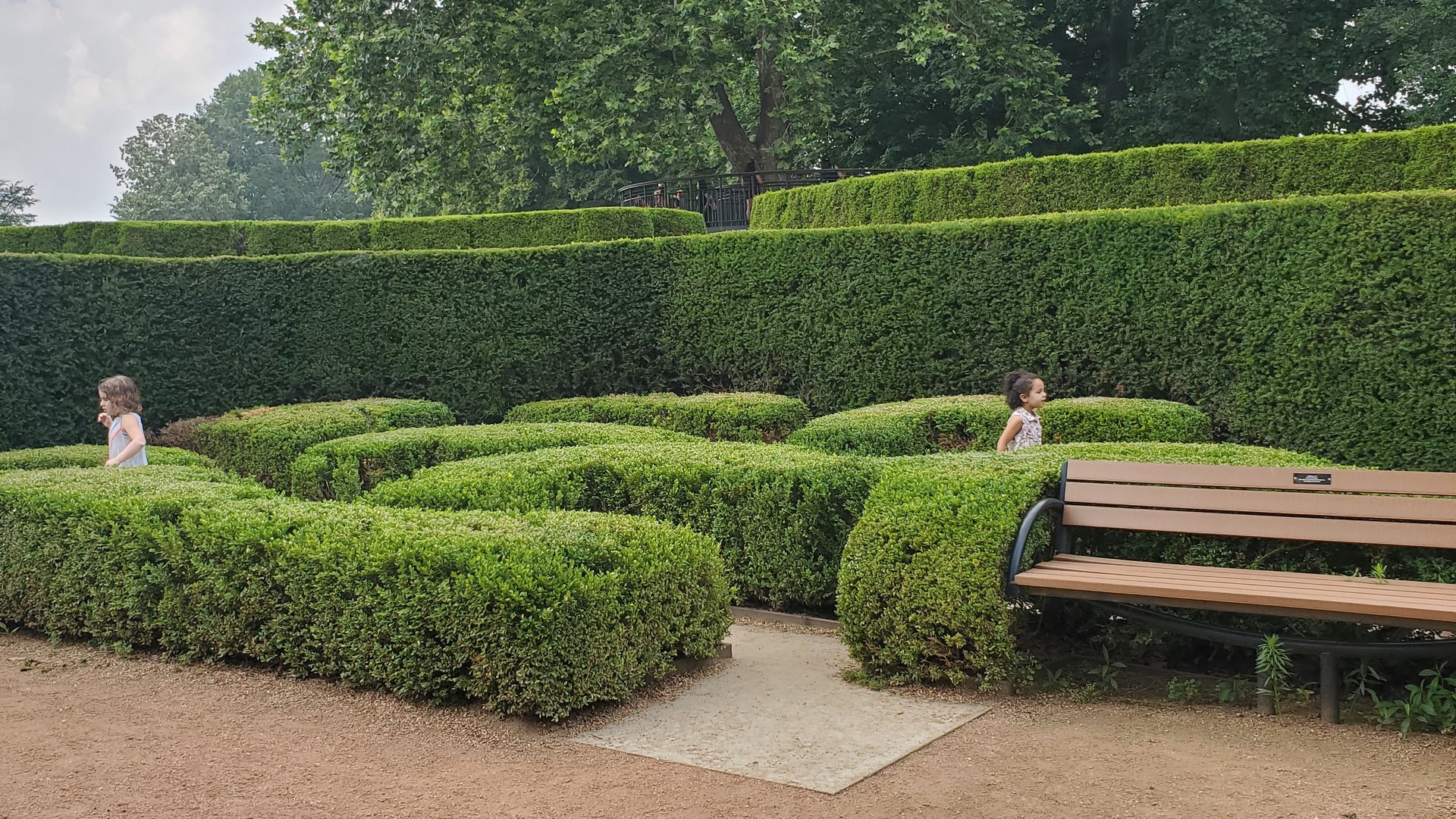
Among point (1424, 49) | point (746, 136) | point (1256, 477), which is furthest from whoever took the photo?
point (746, 136)

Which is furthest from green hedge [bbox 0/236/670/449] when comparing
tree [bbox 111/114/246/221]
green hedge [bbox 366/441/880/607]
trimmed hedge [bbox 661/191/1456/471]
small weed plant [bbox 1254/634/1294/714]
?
tree [bbox 111/114/246/221]

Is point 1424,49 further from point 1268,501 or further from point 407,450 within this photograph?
point 1268,501

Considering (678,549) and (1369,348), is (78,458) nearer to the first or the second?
(678,549)

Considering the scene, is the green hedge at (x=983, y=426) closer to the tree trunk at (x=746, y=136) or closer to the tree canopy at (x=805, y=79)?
the tree canopy at (x=805, y=79)

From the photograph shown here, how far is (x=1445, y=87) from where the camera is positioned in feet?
65.6

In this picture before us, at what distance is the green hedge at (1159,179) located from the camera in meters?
11.0

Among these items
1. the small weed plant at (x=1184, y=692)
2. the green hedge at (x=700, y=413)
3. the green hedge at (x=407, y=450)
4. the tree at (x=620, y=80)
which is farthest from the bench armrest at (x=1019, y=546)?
the tree at (x=620, y=80)

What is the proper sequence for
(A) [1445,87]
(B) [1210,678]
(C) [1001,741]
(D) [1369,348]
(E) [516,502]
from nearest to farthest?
(C) [1001,741]
(B) [1210,678]
(E) [516,502]
(D) [1369,348]
(A) [1445,87]

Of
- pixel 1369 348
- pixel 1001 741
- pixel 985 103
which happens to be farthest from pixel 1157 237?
pixel 985 103

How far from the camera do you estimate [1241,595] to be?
4594mm

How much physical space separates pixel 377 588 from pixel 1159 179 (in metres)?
10.1

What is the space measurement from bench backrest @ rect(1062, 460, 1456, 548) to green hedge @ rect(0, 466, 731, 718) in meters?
1.84

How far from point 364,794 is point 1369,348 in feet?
27.9

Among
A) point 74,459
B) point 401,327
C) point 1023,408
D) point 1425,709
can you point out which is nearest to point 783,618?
point 1023,408
